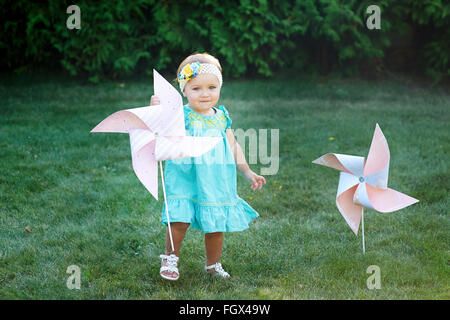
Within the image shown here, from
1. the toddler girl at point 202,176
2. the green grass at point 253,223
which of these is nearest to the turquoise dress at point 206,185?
the toddler girl at point 202,176

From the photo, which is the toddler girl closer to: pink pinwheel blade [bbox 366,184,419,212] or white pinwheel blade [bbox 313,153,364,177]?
white pinwheel blade [bbox 313,153,364,177]

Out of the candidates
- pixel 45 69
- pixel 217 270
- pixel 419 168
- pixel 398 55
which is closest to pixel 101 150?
pixel 217 270

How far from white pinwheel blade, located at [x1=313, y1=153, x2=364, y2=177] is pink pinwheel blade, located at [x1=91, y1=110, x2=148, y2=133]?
1101mm

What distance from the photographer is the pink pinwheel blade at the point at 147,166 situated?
9.45ft

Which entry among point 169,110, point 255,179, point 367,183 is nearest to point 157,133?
point 169,110

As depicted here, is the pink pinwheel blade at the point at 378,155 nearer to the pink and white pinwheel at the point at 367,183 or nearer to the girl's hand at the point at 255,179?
the pink and white pinwheel at the point at 367,183

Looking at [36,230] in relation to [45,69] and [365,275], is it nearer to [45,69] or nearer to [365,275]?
[365,275]

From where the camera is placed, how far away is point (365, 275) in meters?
3.17

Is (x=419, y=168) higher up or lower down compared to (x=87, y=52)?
lower down

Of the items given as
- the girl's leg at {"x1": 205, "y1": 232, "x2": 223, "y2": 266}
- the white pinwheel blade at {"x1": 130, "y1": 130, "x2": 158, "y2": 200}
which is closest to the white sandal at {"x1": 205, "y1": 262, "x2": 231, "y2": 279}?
the girl's leg at {"x1": 205, "y1": 232, "x2": 223, "y2": 266}

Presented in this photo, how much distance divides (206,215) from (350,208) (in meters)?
0.98

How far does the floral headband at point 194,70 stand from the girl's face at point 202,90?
0.07ft

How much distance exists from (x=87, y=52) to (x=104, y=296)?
5394 millimetres

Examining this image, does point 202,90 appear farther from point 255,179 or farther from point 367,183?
point 367,183
